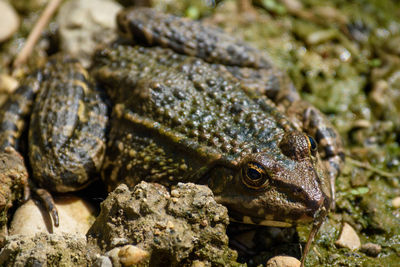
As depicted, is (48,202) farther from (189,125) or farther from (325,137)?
(325,137)

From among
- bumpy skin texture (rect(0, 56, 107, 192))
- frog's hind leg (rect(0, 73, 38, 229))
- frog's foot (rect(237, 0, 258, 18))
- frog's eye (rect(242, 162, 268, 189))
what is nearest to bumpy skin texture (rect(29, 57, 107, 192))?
bumpy skin texture (rect(0, 56, 107, 192))

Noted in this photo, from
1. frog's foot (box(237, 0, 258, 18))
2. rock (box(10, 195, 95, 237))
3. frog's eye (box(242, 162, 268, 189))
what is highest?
frog's foot (box(237, 0, 258, 18))

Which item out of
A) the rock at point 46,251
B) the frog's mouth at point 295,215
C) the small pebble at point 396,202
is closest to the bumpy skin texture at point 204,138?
the frog's mouth at point 295,215

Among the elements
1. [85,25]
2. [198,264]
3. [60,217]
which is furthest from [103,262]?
[85,25]

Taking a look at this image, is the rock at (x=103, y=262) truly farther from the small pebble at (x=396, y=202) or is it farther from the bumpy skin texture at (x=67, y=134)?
the small pebble at (x=396, y=202)

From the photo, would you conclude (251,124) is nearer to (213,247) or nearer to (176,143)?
(176,143)

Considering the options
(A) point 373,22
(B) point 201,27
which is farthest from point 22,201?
(A) point 373,22

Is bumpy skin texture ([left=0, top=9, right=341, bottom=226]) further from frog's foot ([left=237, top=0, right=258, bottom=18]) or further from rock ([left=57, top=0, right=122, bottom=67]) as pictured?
frog's foot ([left=237, top=0, right=258, bottom=18])

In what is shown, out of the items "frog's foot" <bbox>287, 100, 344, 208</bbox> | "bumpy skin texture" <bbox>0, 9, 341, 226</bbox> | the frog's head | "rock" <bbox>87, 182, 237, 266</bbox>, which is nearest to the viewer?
"rock" <bbox>87, 182, 237, 266</bbox>
